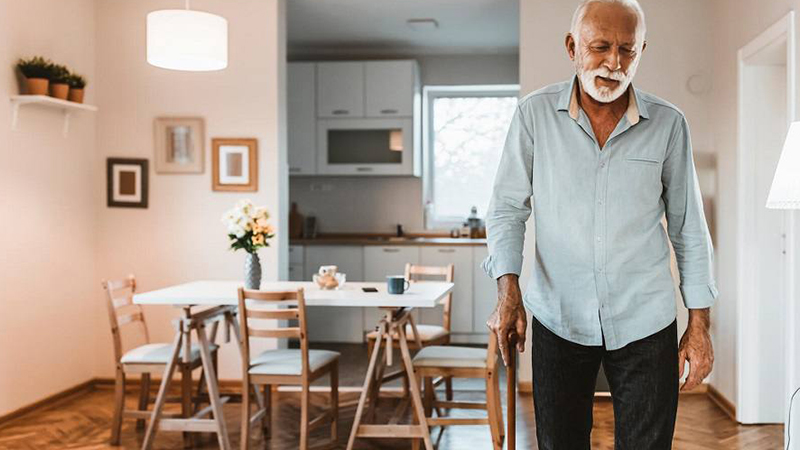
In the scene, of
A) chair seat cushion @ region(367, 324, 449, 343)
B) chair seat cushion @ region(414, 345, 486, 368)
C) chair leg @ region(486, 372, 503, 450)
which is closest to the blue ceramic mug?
chair seat cushion @ region(414, 345, 486, 368)

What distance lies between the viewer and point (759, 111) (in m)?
4.33

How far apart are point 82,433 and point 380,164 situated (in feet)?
11.7

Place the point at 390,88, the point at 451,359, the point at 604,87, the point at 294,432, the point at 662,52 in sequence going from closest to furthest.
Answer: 1. the point at 604,87
2. the point at 451,359
3. the point at 294,432
4. the point at 662,52
5. the point at 390,88

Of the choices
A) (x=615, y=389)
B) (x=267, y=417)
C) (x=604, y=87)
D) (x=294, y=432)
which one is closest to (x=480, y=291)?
(x=294, y=432)

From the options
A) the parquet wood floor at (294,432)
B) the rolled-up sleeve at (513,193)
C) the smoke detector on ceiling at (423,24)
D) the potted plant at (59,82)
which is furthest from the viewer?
the smoke detector on ceiling at (423,24)

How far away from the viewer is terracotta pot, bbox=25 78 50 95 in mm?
4398

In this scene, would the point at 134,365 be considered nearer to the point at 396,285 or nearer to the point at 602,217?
the point at 396,285

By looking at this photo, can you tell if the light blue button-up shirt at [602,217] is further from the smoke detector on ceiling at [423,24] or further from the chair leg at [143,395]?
the smoke detector on ceiling at [423,24]

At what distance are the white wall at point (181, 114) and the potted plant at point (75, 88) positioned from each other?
0.45 meters

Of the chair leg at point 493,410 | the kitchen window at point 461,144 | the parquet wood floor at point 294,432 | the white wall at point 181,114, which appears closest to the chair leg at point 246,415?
the parquet wood floor at point 294,432

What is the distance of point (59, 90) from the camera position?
15.1 ft

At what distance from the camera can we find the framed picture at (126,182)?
521 cm

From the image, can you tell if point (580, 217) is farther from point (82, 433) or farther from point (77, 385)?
point (77, 385)

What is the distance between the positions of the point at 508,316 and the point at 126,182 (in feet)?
13.3
